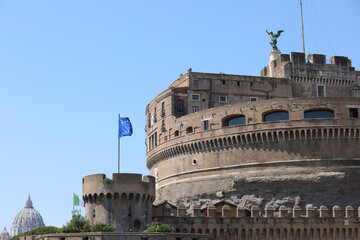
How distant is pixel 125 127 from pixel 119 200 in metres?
13.2

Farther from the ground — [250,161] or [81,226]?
[250,161]

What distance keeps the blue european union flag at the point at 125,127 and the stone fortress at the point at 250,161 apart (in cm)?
738

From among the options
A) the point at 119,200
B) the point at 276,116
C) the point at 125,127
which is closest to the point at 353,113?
the point at 276,116

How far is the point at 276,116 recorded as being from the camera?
69.1m

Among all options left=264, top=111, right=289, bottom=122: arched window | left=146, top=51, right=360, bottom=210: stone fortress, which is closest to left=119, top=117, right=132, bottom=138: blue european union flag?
left=146, top=51, right=360, bottom=210: stone fortress

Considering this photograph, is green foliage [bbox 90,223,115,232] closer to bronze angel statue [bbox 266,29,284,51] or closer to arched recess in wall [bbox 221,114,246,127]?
arched recess in wall [bbox 221,114,246,127]

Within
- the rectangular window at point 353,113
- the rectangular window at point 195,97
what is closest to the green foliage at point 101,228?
the rectangular window at point 195,97

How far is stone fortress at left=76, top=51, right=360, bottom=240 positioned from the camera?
177 ft

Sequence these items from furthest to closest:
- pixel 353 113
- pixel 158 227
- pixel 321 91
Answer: pixel 321 91 < pixel 353 113 < pixel 158 227

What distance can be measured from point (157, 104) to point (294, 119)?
20.8 m

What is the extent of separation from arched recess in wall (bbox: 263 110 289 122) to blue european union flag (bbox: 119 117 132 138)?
1639cm

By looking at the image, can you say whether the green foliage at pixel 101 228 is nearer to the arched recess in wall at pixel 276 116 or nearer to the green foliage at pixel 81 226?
the green foliage at pixel 81 226

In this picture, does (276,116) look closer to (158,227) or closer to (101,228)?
(158,227)

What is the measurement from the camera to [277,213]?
6462 centimetres
